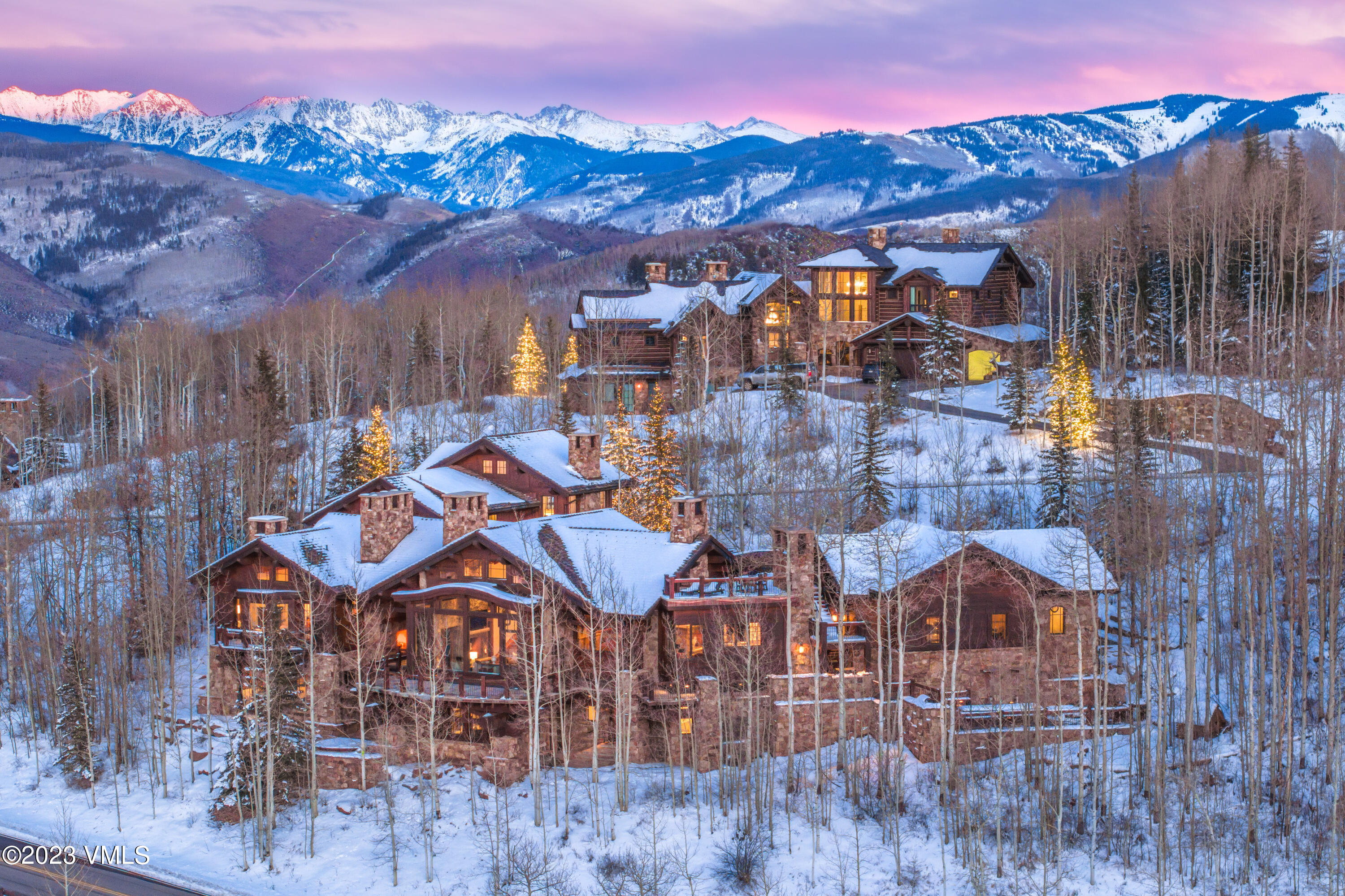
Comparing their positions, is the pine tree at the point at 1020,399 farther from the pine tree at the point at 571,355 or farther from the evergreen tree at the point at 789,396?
the pine tree at the point at 571,355

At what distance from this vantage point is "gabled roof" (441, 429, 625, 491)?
50750 mm

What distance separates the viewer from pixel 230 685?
42438 millimetres

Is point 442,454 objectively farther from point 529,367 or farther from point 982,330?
point 982,330

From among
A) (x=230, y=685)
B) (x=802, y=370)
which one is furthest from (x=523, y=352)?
(x=230, y=685)

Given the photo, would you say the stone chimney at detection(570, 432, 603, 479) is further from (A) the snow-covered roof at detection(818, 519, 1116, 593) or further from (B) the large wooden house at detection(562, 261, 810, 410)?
(B) the large wooden house at detection(562, 261, 810, 410)

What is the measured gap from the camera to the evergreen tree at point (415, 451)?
6644 cm

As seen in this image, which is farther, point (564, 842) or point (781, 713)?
point (781, 713)

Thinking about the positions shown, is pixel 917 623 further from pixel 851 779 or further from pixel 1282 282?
→ pixel 1282 282

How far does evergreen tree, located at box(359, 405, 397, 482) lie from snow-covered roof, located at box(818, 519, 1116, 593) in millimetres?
29187

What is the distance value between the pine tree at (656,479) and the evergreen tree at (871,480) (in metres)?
8.67

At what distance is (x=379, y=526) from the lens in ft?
137

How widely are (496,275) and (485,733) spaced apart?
15243 cm

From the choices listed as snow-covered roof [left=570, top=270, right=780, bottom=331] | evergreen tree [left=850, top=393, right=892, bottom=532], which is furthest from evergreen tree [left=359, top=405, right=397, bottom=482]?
evergreen tree [left=850, top=393, right=892, bottom=532]

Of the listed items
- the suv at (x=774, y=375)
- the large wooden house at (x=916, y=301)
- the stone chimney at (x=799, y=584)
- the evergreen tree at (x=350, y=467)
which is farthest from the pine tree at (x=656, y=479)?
the large wooden house at (x=916, y=301)
